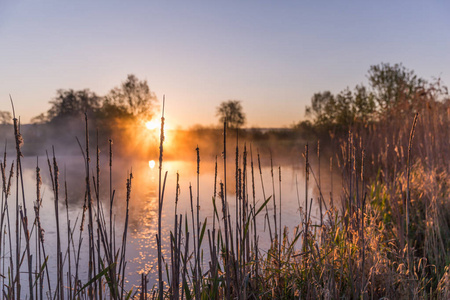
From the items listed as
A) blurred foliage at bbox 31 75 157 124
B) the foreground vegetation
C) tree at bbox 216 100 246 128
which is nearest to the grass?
the foreground vegetation

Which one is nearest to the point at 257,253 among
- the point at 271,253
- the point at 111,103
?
the point at 271,253

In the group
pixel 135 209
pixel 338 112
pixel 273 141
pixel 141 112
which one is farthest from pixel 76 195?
pixel 141 112

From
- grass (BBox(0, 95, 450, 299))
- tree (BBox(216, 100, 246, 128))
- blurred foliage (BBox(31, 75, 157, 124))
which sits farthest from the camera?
tree (BBox(216, 100, 246, 128))

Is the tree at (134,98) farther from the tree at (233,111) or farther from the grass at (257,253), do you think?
the grass at (257,253)

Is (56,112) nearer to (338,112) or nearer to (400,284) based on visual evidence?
(338,112)

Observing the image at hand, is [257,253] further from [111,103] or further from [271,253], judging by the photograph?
[111,103]

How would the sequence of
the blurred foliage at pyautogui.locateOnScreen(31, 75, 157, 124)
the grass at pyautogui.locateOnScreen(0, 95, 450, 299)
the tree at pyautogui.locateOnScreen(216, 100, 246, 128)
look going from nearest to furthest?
1. the grass at pyautogui.locateOnScreen(0, 95, 450, 299)
2. the blurred foliage at pyautogui.locateOnScreen(31, 75, 157, 124)
3. the tree at pyautogui.locateOnScreen(216, 100, 246, 128)

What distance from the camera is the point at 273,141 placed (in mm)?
24984

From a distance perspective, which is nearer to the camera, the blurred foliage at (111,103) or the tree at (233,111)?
the blurred foliage at (111,103)

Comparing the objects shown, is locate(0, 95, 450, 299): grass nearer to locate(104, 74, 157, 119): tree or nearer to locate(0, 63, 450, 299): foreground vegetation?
locate(0, 63, 450, 299): foreground vegetation

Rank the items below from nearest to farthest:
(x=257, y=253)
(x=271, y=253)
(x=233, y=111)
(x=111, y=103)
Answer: (x=257, y=253) < (x=271, y=253) < (x=111, y=103) < (x=233, y=111)

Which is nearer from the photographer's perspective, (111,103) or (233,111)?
(111,103)

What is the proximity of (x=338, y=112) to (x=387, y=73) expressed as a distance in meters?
3.99

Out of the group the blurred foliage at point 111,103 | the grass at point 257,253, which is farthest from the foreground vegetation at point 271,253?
the blurred foliage at point 111,103
